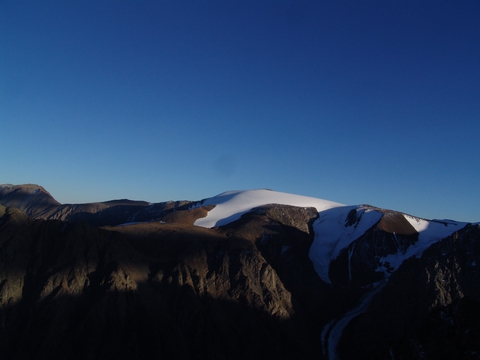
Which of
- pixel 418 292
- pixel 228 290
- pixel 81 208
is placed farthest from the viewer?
pixel 81 208

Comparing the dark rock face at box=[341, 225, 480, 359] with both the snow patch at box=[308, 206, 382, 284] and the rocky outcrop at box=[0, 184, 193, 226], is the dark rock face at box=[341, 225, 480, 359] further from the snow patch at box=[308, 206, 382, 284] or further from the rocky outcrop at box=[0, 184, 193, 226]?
the rocky outcrop at box=[0, 184, 193, 226]

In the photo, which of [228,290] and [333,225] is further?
[333,225]

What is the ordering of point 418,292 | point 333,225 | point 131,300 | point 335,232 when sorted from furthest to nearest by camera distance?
point 333,225, point 335,232, point 418,292, point 131,300

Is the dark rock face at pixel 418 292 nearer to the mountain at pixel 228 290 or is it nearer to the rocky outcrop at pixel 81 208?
the mountain at pixel 228 290

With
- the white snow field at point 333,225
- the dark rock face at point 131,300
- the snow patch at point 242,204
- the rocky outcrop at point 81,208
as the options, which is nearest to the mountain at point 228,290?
the dark rock face at point 131,300

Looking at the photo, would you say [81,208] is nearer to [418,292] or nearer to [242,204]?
[242,204]

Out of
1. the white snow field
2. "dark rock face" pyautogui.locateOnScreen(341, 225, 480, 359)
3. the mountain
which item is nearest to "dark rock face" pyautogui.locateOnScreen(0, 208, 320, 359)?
the mountain

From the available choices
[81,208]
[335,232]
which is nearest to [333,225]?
[335,232]

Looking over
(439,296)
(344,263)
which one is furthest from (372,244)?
(439,296)
